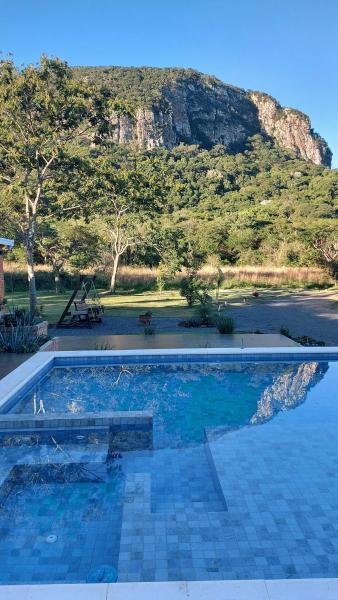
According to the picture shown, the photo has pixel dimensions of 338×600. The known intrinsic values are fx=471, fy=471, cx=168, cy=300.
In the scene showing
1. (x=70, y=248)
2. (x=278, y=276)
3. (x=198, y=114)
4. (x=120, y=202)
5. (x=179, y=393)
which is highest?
(x=198, y=114)

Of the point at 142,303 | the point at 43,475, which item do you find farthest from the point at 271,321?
the point at 43,475

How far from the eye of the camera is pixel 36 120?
1320cm

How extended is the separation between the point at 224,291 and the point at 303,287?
535 centimetres

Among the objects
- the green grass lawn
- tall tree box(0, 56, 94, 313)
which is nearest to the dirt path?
the green grass lawn

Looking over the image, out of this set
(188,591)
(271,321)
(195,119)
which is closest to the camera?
(188,591)

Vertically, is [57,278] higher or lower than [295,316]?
higher

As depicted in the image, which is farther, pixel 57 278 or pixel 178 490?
pixel 57 278

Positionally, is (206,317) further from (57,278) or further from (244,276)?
(244,276)

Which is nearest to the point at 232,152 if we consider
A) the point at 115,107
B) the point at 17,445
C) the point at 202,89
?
the point at 202,89

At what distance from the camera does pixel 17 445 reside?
473 centimetres

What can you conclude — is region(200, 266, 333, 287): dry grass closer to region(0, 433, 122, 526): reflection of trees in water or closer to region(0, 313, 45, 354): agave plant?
region(0, 313, 45, 354): agave plant

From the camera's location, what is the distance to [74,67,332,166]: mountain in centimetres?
5962

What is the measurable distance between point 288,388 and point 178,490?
362 cm

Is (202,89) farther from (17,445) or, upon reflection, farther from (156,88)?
(17,445)
